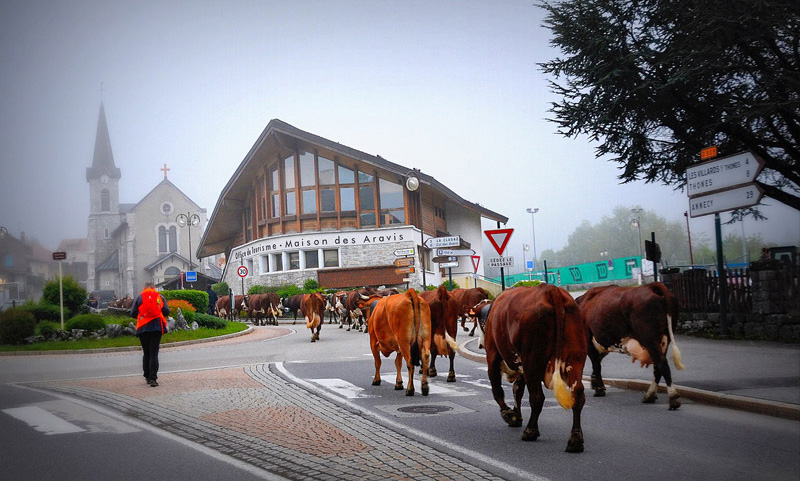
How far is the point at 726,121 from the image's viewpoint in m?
18.3

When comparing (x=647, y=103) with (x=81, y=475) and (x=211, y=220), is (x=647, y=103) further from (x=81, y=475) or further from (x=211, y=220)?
(x=211, y=220)

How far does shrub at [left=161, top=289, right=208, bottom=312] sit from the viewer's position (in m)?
31.8

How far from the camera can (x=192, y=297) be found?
109 feet

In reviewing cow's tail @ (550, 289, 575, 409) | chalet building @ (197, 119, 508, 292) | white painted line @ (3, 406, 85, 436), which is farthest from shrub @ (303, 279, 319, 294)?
cow's tail @ (550, 289, 575, 409)

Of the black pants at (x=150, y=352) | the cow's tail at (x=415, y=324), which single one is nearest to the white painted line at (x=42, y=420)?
the black pants at (x=150, y=352)

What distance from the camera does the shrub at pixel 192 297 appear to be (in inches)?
1254

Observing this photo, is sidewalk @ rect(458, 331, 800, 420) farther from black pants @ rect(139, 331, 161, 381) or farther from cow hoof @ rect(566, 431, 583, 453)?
black pants @ rect(139, 331, 161, 381)

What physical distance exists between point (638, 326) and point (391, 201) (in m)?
47.8

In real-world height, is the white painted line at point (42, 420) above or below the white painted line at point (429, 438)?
above

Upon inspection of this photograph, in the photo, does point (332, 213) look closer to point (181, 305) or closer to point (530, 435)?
point (181, 305)

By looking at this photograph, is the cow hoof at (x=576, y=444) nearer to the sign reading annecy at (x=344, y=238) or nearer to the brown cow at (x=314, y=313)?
the brown cow at (x=314, y=313)

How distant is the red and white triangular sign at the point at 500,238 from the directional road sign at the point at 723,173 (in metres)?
9.27

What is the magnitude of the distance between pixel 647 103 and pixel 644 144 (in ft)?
6.72

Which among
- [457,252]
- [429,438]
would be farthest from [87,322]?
[429,438]
